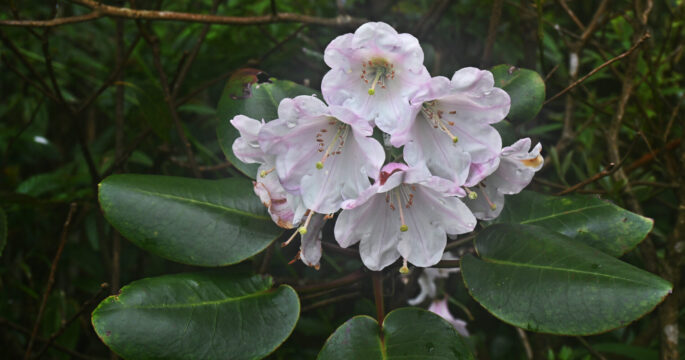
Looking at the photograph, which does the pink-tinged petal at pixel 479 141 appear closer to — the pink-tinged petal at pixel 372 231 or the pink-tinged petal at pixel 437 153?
the pink-tinged petal at pixel 437 153

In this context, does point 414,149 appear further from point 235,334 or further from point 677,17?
point 677,17

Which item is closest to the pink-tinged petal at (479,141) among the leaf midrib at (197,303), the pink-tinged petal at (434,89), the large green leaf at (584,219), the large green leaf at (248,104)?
the pink-tinged petal at (434,89)

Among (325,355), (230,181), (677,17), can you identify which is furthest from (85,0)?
(677,17)

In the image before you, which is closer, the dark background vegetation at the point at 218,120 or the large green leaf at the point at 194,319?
the large green leaf at the point at 194,319

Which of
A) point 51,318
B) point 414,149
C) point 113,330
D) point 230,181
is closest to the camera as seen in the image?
point 113,330

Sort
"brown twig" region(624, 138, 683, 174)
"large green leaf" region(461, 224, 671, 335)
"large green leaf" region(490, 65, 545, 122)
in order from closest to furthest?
"large green leaf" region(461, 224, 671, 335) → "large green leaf" region(490, 65, 545, 122) → "brown twig" region(624, 138, 683, 174)

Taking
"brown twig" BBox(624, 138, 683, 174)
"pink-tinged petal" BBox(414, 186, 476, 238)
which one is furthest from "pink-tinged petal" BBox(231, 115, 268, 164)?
"brown twig" BBox(624, 138, 683, 174)

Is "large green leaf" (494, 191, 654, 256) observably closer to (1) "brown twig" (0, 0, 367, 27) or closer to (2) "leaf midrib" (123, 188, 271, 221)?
(2) "leaf midrib" (123, 188, 271, 221)
